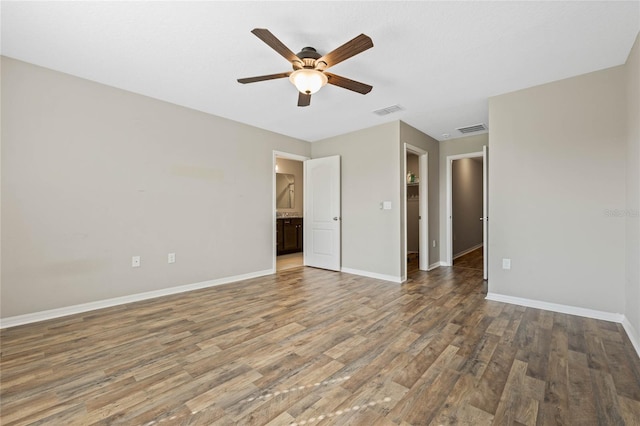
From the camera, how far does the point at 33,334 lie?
8.09 ft

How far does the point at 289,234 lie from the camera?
6961 mm

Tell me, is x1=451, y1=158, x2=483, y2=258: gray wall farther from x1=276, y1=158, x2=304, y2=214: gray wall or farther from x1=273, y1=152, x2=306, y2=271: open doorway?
x1=276, y1=158, x2=304, y2=214: gray wall

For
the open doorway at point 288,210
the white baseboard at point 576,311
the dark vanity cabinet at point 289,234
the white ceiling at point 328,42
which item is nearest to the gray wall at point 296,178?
the open doorway at point 288,210

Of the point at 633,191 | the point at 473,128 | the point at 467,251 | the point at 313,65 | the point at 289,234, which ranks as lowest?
the point at 467,251

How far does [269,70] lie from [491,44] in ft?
6.69

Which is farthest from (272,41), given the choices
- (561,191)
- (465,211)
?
(465,211)

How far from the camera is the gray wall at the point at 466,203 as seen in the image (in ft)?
19.9

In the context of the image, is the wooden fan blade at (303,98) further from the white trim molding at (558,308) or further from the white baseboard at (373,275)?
the white trim molding at (558,308)

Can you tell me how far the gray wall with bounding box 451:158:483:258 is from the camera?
607 centimetres

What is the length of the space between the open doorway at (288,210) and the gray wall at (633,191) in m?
4.90

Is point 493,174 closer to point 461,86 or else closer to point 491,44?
point 461,86

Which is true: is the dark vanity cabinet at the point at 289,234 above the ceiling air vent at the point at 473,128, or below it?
below

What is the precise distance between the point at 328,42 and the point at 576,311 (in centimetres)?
365

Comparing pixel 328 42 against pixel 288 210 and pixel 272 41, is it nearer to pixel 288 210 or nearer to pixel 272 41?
pixel 272 41
